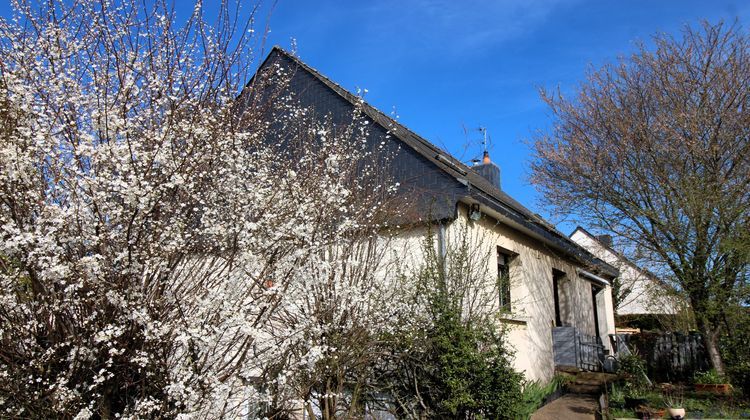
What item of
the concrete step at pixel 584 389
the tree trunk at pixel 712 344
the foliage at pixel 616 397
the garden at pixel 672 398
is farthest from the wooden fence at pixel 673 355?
the foliage at pixel 616 397

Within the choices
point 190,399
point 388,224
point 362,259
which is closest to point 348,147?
point 388,224

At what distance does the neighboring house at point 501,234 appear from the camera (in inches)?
354

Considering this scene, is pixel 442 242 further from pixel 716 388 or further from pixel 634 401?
pixel 716 388

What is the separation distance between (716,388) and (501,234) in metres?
4.97

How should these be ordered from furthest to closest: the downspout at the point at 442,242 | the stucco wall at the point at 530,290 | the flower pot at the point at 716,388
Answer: the flower pot at the point at 716,388, the stucco wall at the point at 530,290, the downspout at the point at 442,242

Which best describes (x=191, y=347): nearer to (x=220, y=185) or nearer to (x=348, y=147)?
(x=220, y=185)

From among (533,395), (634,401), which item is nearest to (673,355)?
(634,401)

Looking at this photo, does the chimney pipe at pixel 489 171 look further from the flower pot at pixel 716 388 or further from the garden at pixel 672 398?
the flower pot at pixel 716 388

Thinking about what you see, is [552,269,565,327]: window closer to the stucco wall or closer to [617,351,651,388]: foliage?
the stucco wall

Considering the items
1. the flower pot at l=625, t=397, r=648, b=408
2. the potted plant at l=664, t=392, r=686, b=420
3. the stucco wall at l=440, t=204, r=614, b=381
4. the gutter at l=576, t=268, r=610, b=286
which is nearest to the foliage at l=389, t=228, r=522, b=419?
the stucco wall at l=440, t=204, r=614, b=381

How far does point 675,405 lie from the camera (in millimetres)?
9242

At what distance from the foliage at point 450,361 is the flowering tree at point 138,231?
6.39ft

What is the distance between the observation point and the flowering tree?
366 cm

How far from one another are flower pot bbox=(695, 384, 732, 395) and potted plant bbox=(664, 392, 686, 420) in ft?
2.73
